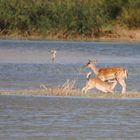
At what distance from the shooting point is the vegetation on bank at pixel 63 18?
57938 mm

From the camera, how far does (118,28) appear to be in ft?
190

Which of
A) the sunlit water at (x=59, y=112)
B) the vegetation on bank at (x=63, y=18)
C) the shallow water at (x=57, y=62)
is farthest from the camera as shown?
the vegetation on bank at (x=63, y=18)

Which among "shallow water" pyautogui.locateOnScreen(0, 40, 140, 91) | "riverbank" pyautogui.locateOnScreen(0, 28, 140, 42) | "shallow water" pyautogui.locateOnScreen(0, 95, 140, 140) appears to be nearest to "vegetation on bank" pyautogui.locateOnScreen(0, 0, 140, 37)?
"riverbank" pyautogui.locateOnScreen(0, 28, 140, 42)

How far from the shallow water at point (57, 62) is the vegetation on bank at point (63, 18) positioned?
611 centimetres

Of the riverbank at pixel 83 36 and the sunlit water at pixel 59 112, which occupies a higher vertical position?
the sunlit water at pixel 59 112

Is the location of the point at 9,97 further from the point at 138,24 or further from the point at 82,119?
the point at 138,24

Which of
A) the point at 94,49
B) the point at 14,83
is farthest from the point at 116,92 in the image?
the point at 94,49

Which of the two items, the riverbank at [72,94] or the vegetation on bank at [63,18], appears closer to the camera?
the riverbank at [72,94]

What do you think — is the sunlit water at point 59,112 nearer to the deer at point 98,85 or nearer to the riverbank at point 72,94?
the riverbank at point 72,94

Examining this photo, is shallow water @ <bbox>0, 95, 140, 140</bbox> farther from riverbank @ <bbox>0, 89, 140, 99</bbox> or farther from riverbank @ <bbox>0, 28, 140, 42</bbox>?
riverbank @ <bbox>0, 28, 140, 42</bbox>

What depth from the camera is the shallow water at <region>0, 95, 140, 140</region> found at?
15.4 m

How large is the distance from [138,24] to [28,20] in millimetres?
7022

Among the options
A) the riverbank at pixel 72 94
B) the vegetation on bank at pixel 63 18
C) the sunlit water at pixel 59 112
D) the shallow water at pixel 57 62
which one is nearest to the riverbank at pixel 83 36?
the vegetation on bank at pixel 63 18

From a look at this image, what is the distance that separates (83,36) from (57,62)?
73.2 feet
